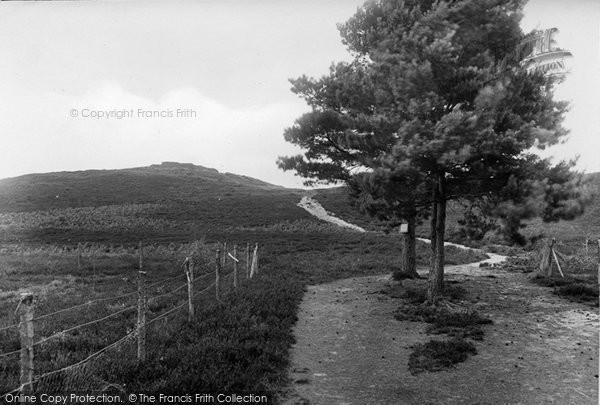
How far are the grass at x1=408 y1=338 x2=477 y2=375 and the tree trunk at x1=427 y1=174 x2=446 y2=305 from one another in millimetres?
3681

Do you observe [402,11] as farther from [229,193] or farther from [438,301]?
[229,193]

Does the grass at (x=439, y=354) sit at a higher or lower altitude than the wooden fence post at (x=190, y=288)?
lower

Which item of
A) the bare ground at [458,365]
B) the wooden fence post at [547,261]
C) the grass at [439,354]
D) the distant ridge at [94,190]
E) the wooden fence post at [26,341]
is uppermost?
the distant ridge at [94,190]

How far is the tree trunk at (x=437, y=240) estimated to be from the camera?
1337 cm

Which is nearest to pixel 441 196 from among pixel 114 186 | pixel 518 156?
pixel 518 156

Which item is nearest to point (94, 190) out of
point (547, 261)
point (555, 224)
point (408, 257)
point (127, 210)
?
point (127, 210)

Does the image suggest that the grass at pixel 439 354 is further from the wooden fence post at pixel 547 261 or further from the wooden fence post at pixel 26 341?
the wooden fence post at pixel 547 261

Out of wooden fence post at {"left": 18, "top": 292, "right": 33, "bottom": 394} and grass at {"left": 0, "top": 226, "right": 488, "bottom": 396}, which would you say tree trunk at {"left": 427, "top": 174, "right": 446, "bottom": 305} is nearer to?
grass at {"left": 0, "top": 226, "right": 488, "bottom": 396}

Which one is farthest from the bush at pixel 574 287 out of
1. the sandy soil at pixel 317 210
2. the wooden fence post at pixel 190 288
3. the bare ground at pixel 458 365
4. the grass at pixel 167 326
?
the sandy soil at pixel 317 210

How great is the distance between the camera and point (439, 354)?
29.2 feet

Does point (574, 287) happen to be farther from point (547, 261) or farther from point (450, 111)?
point (450, 111)

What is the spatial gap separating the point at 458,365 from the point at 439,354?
501mm

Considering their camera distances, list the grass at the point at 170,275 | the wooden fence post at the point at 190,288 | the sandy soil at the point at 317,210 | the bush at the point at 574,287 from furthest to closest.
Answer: the sandy soil at the point at 317,210 → the bush at the point at 574,287 → the wooden fence post at the point at 190,288 → the grass at the point at 170,275

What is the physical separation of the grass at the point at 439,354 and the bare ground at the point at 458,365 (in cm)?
18
